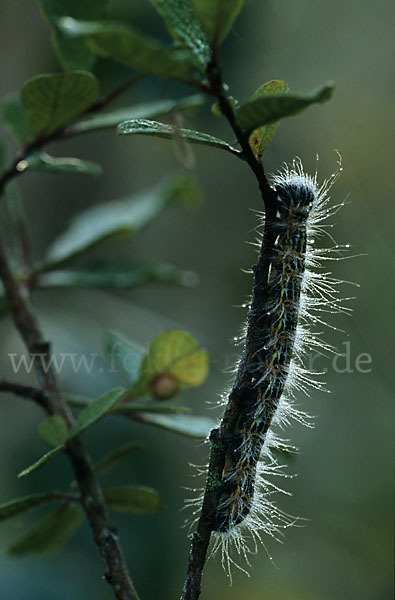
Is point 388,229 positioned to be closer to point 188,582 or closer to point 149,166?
point 149,166

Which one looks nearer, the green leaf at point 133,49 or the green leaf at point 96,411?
the green leaf at point 133,49

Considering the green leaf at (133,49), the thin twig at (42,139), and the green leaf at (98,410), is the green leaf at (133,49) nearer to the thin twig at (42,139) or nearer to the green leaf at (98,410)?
the green leaf at (98,410)

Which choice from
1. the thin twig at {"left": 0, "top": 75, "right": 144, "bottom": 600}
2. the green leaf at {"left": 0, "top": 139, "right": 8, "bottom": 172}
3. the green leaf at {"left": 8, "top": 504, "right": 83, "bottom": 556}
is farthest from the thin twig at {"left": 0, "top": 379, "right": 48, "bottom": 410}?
the green leaf at {"left": 0, "top": 139, "right": 8, "bottom": 172}

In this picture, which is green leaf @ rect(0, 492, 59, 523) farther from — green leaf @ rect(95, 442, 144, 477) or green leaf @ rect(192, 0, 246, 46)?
green leaf @ rect(192, 0, 246, 46)

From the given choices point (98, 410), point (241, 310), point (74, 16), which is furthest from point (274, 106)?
point (241, 310)

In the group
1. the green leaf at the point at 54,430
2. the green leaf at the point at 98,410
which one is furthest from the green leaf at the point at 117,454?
the green leaf at the point at 98,410

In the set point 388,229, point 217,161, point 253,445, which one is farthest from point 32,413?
point 217,161
